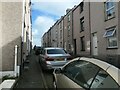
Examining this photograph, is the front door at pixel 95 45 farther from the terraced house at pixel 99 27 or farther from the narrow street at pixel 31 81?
the narrow street at pixel 31 81

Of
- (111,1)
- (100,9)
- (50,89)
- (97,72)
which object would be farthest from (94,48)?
(97,72)

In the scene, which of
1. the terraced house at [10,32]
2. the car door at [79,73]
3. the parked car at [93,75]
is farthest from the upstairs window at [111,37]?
the parked car at [93,75]

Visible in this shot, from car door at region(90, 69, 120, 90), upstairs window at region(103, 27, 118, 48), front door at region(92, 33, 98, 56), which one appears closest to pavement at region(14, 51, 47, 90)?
car door at region(90, 69, 120, 90)

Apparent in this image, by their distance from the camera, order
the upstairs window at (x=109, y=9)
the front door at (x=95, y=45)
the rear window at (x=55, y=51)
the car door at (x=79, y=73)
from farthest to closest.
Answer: the front door at (x=95, y=45) < the upstairs window at (x=109, y=9) < the rear window at (x=55, y=51) < the car door at (x=79, y=73)

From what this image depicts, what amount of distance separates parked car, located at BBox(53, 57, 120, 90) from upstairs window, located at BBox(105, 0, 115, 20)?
35.2 feet

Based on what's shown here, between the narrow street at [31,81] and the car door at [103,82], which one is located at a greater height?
the car door at [103,82]

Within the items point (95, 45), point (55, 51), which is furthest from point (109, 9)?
point (55, 51)

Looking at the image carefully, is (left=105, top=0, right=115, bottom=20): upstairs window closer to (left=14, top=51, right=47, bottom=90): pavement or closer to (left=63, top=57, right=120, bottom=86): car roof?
(left=14, top=51, right=47, bottom=90): pavement

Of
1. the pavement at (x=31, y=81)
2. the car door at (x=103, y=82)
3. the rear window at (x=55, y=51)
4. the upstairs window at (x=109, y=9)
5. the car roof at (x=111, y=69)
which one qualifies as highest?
the upstairs window at (x=109, y=9)

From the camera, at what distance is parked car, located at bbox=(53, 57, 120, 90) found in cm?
320

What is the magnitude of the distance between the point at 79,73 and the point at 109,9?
11.9 m

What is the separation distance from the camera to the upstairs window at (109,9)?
15084mm

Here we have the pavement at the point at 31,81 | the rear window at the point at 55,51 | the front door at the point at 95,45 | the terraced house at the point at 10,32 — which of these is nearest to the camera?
the pavement at the point at 31,81

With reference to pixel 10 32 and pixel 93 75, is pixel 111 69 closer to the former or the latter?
pixel 93 75
